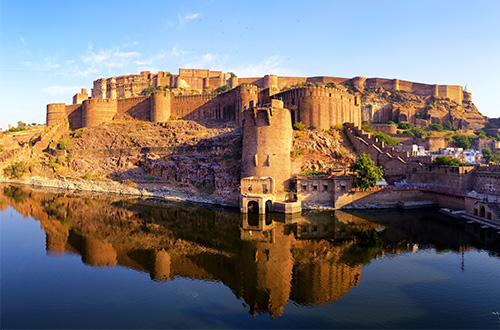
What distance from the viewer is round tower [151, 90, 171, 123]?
41.5 m

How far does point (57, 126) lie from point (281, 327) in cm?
4732

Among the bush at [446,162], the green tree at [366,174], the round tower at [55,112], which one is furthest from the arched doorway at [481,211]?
the round tower at [55,112]

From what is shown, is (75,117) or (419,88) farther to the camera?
(419,88)

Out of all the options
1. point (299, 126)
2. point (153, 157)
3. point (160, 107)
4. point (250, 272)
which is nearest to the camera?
point (250, 272)

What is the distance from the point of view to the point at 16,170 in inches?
1556

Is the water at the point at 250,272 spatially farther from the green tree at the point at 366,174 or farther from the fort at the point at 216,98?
the fort at the point at 216,98

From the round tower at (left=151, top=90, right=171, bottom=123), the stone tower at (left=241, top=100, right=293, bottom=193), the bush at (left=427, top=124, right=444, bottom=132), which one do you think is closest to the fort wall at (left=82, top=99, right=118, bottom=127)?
the round tower at (left=151, top=90, right=171, bottom=123)

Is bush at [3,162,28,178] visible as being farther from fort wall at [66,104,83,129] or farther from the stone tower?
the stone tower

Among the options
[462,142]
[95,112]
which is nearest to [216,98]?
[95,112]

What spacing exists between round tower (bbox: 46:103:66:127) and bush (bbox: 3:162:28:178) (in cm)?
905

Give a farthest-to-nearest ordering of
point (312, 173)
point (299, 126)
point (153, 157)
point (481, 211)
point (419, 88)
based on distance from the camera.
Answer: point (419, 88) → point (153, 157) → point (299, 126) → point (312, 173) → point (481, 211)

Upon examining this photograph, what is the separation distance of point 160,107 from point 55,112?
61.4 feet

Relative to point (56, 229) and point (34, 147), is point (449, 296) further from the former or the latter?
point (34, 147)

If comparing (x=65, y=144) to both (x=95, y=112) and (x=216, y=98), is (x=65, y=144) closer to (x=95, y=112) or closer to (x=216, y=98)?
(x=95, y=112)
